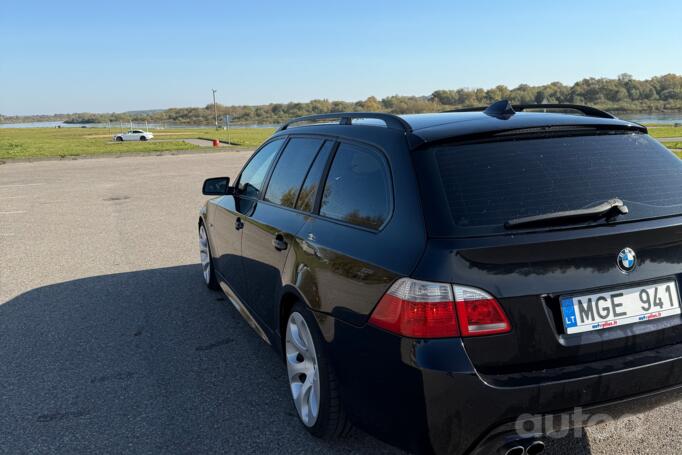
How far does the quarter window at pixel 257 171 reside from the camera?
407cm

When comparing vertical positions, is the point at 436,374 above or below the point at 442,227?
below

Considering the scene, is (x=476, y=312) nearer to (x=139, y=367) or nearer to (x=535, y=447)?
(x=535, y=447)

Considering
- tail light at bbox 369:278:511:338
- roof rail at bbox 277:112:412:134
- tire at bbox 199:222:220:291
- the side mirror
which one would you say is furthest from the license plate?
tire at bbox 199:222:220:291

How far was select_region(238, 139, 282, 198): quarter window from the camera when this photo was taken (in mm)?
4074

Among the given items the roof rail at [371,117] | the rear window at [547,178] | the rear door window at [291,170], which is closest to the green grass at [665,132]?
the roof rail at [371,117]

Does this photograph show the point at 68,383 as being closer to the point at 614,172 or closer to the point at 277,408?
the point at 277,408

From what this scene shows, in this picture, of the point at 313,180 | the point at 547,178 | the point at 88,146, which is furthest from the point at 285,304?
the point at 88,146

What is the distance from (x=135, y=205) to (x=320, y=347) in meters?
9.62

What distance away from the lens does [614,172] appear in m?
2.52

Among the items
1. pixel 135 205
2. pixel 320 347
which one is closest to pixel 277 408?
pixel 320 347

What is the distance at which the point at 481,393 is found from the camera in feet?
6.57

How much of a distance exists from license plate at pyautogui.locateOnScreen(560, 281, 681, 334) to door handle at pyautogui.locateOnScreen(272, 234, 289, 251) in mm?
1561

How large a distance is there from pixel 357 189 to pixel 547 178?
86 cm

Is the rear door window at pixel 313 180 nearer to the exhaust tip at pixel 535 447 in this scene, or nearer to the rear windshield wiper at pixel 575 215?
the rear windshield wiper at pixel 575 215
